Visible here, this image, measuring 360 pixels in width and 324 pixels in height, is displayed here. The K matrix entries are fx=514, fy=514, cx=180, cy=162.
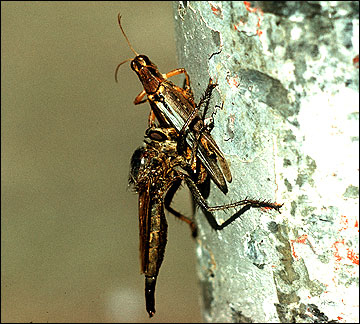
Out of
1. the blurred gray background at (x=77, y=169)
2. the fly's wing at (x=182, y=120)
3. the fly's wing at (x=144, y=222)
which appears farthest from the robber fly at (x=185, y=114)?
the blurred gray background at (x=77, y=169)

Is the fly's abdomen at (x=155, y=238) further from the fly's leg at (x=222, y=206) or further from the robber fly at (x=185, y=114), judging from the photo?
the robber fly at (x=185, y=114)

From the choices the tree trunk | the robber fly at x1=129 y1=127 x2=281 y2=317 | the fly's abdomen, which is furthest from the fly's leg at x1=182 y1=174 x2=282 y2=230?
the fly's abdomen

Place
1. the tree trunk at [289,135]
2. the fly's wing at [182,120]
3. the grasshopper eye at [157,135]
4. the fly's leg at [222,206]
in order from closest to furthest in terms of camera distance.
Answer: the tree trunk at [289,135]
the fly's leg at [222,206]
the fly's wing at [182,120]
the grasshopper eye at [157,135]

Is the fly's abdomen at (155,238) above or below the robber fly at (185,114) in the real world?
below

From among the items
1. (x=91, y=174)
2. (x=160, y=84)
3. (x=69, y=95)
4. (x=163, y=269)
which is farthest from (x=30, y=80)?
(x=160, y=84)

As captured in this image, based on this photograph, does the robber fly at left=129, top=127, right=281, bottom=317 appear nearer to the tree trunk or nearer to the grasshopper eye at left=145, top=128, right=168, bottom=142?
the grasshopper eye at left=145, top=128, right=168, bottom=142
